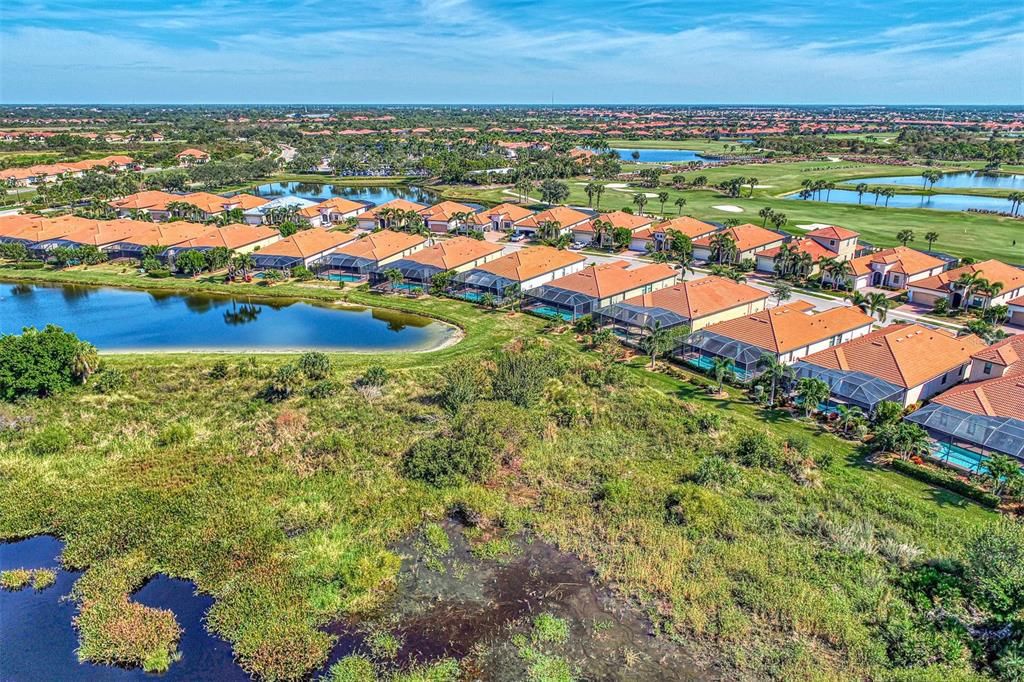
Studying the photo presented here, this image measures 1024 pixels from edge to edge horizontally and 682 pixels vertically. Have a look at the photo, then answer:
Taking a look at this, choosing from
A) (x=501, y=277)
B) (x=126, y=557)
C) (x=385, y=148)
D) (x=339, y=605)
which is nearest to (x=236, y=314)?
(x=501, y=277)

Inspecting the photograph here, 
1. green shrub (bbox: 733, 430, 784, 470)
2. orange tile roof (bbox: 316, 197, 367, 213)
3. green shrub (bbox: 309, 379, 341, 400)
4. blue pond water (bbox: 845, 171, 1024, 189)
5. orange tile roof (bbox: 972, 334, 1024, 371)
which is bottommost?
green shrub (bbox: 733, 430, 784, 470)

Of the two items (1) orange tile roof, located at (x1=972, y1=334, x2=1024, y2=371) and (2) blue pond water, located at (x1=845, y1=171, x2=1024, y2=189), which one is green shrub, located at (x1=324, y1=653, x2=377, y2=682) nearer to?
(1) orange tile roof, located at (x1=972, y1=334, x2=1024, y2=371)

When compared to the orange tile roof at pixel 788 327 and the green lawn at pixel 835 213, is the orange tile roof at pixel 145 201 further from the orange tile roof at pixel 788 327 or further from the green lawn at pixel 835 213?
the orange tile roof at pixel 788 327

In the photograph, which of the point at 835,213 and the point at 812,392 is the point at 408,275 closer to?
the point at 812,392

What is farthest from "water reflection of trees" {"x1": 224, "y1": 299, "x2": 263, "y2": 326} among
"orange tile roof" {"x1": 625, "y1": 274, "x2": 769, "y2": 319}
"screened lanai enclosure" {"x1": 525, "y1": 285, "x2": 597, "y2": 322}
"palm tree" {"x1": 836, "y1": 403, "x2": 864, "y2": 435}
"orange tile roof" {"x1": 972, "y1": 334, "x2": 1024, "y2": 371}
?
"orange tile roof" {"x1": 972, "y1": 334, "x2": 1024, "y2": 371}

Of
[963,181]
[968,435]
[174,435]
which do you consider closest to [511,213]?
[174,435]

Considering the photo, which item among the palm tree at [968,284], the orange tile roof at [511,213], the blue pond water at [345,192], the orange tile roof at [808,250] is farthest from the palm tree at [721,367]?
the blue pond water at [345,192]
